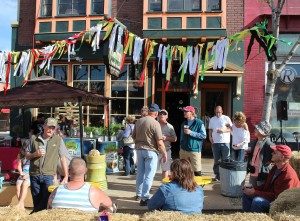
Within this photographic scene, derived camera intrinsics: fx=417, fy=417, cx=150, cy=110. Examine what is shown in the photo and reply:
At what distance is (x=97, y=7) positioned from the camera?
50.9 feet

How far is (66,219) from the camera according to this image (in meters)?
3.28

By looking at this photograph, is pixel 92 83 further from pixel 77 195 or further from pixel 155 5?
pixel 77 195

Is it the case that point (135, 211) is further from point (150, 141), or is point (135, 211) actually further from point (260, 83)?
point (260, 83)

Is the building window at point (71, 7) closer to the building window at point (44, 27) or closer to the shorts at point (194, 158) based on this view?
the building window at point (44, 27)

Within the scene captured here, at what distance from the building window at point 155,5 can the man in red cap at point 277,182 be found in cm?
1044

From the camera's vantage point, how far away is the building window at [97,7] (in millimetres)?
15406

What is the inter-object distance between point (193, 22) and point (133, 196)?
840 centimetres

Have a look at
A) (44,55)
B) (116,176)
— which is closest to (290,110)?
(116,176)

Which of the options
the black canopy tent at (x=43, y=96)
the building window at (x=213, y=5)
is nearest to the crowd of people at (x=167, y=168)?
the black canopy tent at (x=43, y=96)

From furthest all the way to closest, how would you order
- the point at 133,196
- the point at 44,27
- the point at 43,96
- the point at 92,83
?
the point at 44,27 → the point at 92,83 → the point at 43,96 → the point at 133,196

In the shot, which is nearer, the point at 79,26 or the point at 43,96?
the point at 43,96

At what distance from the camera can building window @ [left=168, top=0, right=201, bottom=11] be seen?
48.2ft

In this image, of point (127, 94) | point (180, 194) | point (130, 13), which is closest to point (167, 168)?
point (180, 194)

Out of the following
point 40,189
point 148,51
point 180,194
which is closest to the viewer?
point 180,194
